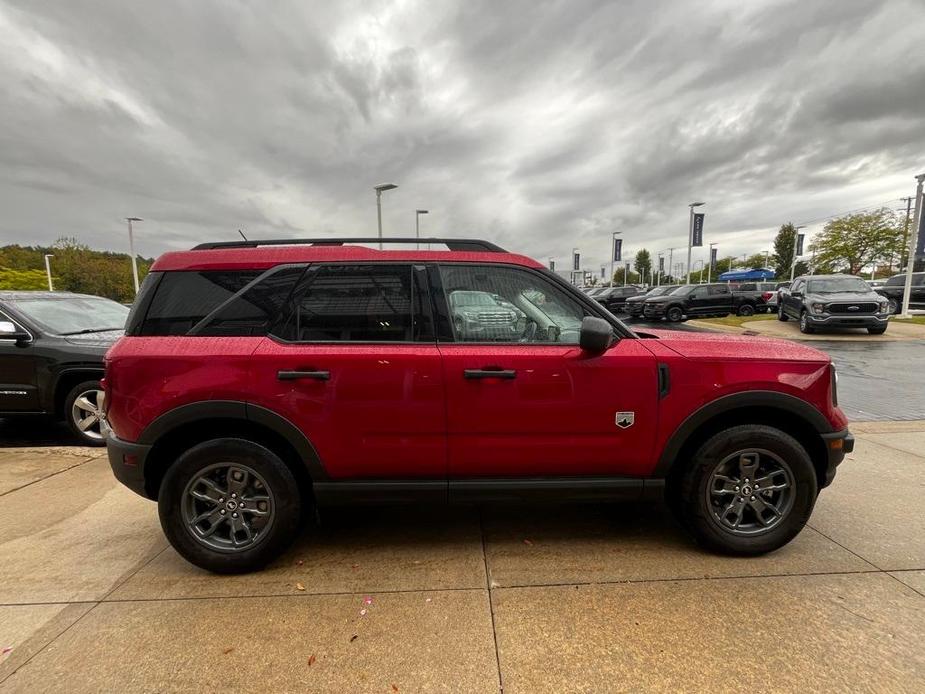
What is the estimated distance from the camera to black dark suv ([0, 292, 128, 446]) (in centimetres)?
480

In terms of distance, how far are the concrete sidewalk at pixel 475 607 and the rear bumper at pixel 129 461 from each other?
1.81ft

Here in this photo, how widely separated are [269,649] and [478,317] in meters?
1.90

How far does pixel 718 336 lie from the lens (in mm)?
3123

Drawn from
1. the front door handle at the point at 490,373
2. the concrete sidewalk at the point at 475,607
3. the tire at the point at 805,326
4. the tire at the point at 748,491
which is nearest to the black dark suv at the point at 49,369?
the concrete sidewalk at the point at 475,607

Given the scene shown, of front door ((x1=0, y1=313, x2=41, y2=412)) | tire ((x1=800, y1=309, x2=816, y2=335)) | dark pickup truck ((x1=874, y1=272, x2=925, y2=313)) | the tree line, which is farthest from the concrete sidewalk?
the tree line

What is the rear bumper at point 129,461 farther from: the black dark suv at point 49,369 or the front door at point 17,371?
the front door at point 17,371

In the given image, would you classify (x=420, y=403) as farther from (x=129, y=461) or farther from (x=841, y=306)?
(x=841, y=306)

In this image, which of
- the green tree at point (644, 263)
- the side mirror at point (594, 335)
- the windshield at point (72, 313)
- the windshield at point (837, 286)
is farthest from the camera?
the green tree at point (644, 263)

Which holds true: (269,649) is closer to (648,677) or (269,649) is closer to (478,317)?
(648,677)

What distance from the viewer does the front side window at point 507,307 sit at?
265 centimetres

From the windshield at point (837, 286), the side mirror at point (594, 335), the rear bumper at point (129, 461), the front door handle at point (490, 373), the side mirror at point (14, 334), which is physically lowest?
the rear bumper at point (129, 461)

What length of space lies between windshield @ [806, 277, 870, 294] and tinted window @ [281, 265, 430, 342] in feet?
53.7

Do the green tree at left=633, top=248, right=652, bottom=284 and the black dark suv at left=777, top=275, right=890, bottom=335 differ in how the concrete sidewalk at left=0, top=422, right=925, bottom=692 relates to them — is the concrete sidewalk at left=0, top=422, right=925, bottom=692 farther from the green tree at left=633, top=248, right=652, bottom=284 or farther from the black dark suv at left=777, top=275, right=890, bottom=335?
the green tree at left=633, top=248, right=652, bottom=284

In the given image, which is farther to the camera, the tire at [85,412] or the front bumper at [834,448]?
the tire at [85,412]
